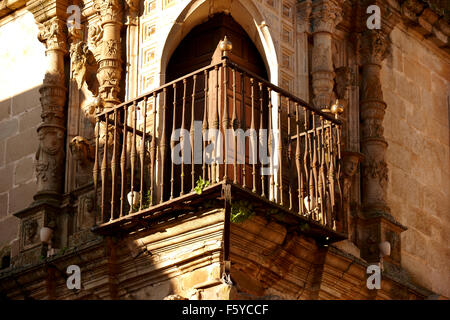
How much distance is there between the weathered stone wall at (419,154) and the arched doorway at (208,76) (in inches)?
65.6

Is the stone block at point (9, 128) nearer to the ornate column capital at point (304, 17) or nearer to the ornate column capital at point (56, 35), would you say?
the ornate column capital at point (56, 35)

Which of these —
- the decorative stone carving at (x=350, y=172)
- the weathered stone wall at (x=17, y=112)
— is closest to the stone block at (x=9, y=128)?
the weathered stone wall at (x=17, y=112)

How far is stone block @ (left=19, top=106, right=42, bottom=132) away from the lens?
15078mm

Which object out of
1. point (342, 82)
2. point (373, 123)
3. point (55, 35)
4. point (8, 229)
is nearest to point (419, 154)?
point (373, 123)

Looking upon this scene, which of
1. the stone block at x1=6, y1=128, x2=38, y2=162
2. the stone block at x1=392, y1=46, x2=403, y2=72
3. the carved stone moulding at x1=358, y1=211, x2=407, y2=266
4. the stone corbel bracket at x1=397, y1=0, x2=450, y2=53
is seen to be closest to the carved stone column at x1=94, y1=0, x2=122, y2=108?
the stone block at x1=6, y1=128, x2=38, y2=162

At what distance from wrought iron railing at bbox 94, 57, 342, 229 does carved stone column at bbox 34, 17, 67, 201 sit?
612 mm

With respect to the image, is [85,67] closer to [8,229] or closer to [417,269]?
[8,229]

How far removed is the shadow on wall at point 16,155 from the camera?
1485 centimetres

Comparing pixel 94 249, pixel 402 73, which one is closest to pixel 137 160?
pixel 94 249

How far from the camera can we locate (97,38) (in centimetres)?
1459

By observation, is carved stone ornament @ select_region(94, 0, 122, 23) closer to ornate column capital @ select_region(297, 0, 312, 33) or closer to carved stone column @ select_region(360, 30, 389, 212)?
ornate column capital @ select_region(297, 0, 312, 33)

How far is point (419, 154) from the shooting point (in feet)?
50.9

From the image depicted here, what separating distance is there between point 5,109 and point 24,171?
90cm
